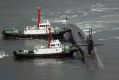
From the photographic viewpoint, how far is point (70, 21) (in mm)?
153375

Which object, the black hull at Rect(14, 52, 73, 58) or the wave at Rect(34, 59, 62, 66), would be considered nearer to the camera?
the wave at Rect(34, 59, 62, 66)

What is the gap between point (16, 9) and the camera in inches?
6496

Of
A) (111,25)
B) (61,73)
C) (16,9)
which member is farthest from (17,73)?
(16,9)

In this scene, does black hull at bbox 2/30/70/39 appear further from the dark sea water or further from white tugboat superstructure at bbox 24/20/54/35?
the dark sea water

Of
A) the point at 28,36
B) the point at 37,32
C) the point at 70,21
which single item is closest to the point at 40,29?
the point at 37,32

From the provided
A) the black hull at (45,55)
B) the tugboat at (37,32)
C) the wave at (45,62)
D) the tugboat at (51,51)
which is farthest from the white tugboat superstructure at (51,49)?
the tugboat at (37,32)

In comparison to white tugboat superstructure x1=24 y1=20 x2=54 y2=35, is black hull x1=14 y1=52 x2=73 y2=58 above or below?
below

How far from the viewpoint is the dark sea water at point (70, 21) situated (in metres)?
117

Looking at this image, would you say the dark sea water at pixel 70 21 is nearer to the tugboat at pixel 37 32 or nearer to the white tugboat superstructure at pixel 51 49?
the white tugboat superstructure at pixel 51 49

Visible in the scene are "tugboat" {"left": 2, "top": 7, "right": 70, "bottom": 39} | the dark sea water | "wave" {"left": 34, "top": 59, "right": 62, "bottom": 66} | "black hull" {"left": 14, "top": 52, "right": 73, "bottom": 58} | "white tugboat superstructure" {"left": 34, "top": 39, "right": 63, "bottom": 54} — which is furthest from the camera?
"tugboat" {"left": 2, "top": 7, "right": 70, "bottom": 39}

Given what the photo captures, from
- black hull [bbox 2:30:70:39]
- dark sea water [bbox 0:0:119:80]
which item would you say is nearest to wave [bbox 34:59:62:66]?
dark sea water [bbox 0:0:119:80]

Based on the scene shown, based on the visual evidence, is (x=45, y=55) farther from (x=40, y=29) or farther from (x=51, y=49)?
(x=40, y=29)

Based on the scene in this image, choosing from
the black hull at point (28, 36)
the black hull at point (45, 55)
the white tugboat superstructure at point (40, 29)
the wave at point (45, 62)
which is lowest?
the wave at point (45, 62)

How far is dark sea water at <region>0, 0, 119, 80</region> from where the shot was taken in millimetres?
116625
